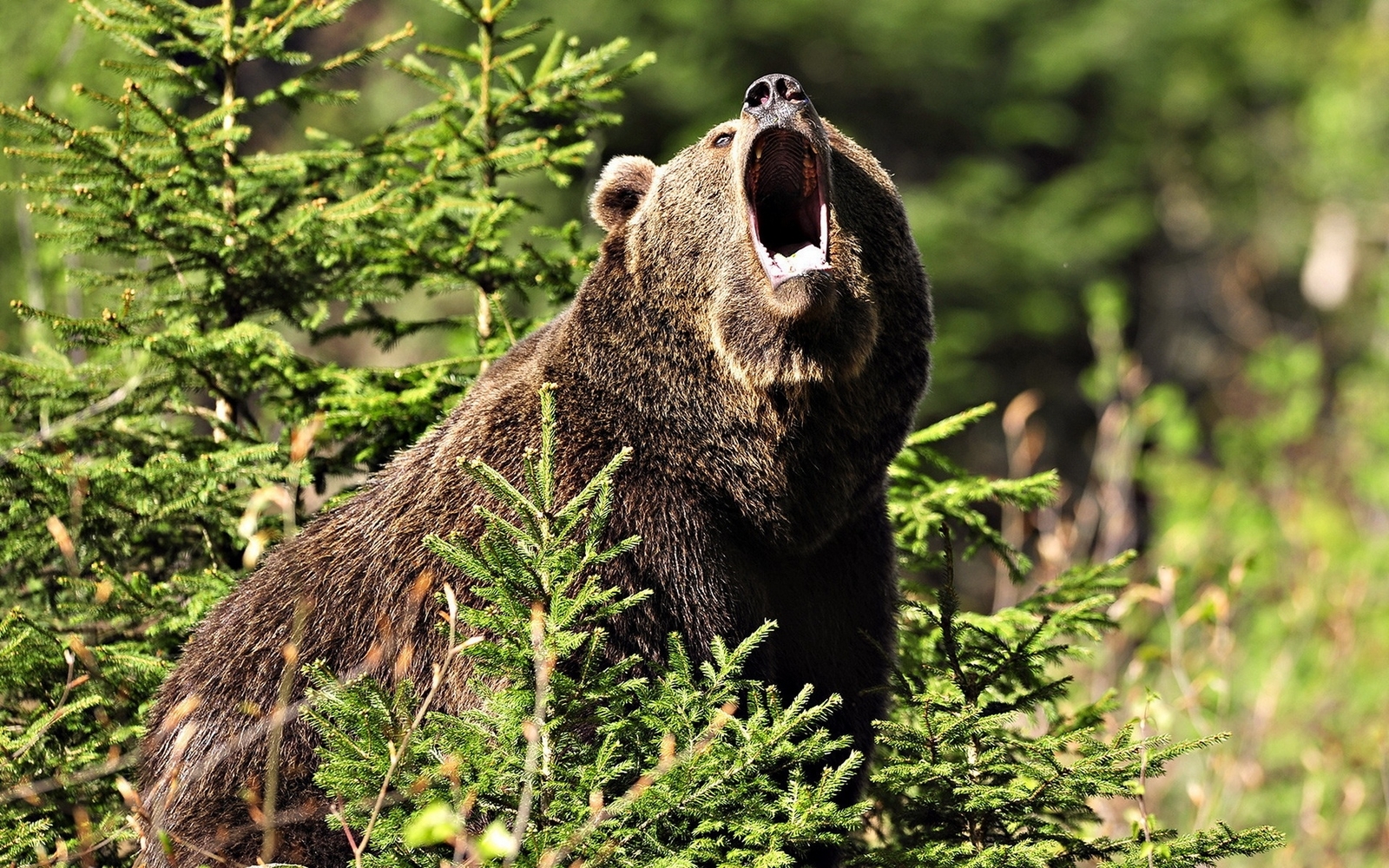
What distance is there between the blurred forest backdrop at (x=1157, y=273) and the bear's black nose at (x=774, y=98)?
2049 mm

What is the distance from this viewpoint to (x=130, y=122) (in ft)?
13.0

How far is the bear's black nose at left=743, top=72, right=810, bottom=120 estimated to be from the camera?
130 inches

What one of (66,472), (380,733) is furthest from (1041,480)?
(66,472)

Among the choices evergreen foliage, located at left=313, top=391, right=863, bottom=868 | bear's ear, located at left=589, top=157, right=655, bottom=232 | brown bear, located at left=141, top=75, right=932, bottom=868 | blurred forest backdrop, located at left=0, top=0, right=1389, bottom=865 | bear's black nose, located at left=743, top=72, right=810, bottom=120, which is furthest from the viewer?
blurred forest backdrop, located at left=0, top=0, right=1389, bottom=865

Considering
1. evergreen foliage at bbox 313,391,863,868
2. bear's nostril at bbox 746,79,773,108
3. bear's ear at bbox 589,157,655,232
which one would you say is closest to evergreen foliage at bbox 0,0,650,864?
bear's ear at bbox 589,157,655,232

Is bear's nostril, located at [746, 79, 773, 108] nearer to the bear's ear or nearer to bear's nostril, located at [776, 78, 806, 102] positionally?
bear's nostril, located at [776, 78, 806, 102]

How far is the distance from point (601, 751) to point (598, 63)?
260 cm

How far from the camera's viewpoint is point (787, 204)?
12.5 ft

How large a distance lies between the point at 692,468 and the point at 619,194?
96 cm

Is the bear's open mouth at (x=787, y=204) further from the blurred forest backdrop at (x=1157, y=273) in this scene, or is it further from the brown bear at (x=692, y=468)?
the blurred forest backdrop at (x=1157, y=273)

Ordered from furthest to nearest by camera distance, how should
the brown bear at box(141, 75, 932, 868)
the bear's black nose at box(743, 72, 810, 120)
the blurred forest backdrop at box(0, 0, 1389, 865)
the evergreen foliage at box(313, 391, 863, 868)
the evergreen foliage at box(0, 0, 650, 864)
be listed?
the blurred forest backdrop at box(0, 0, 1389, 865)
the evergreen foliage at box(0, 0, 650, 864)
the bear's black nose at box(743, 72, 810, 120)
the brown bear at box(141, 75, 932, 868)
the evergreen foliage at box(313, 391, 863, 868)

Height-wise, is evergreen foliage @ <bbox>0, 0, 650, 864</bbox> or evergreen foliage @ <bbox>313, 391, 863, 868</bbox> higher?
evergreen foliage @ <bbox>0, 0, 650, 864</bbox>

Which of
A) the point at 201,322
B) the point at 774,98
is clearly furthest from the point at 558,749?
the point at 201,322

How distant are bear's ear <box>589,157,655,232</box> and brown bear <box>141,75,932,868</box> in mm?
121
